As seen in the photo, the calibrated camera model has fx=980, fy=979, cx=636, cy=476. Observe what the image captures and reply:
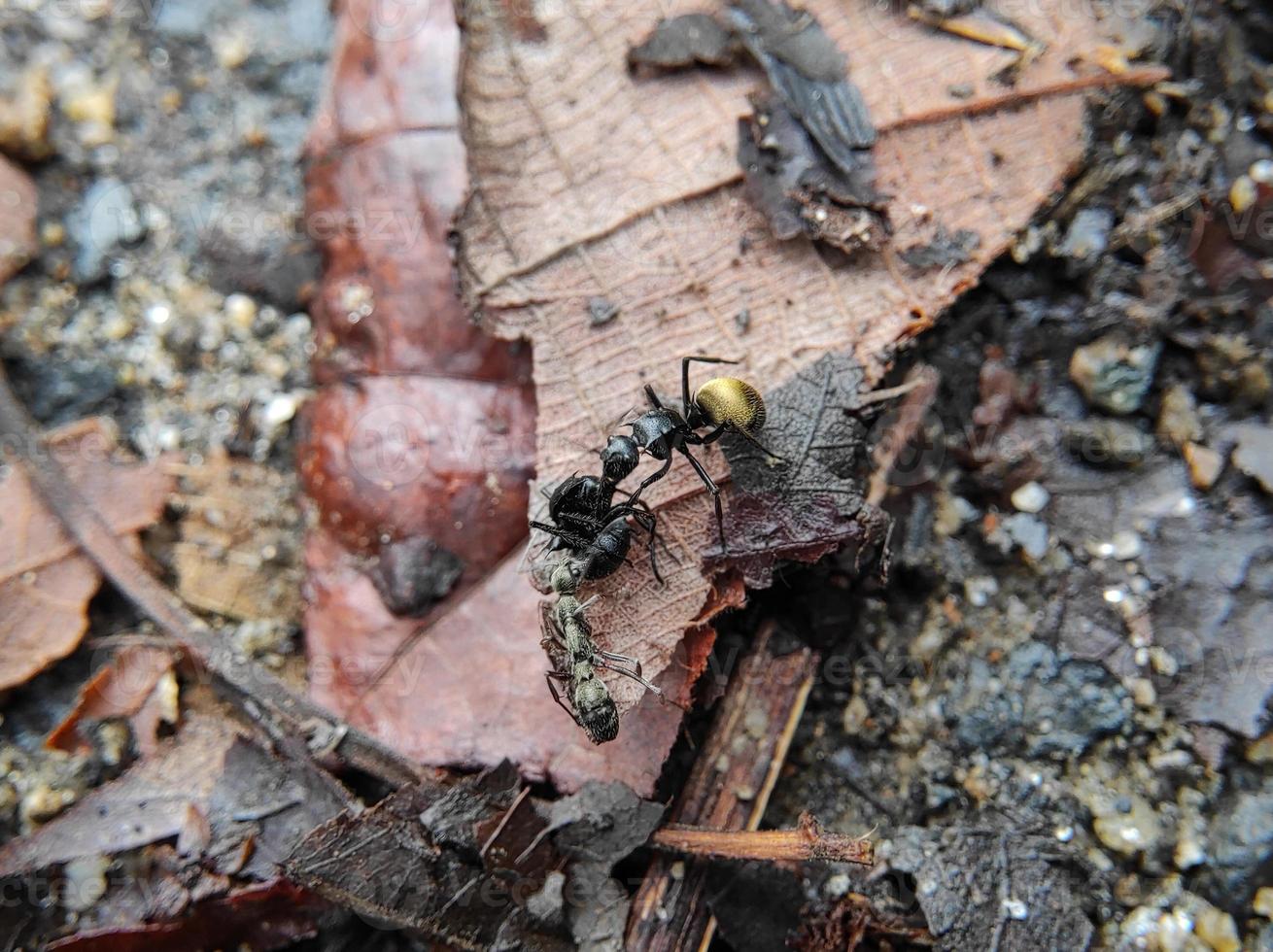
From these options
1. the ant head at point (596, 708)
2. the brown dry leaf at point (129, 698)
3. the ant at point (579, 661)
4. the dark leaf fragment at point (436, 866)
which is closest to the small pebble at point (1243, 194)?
the ant at point (579, 661)

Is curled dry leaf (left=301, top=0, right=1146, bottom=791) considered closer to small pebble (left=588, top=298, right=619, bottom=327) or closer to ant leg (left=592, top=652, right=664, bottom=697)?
small pebble (left=588, top=298, right=619, bottom=327)

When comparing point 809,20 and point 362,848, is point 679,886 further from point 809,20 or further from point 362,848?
point 809,20

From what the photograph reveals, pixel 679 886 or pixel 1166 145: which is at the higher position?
pixel 1166 145

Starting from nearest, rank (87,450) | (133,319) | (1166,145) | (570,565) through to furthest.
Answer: (570,565), (1166,145), (87,450), (133,319)

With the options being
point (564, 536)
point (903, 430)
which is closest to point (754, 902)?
point (564, 536)

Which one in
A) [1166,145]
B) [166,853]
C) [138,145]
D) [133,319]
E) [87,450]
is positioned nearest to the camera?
[166,853]

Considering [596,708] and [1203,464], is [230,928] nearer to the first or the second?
[596,708]

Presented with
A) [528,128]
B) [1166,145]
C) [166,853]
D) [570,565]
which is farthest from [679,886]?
[1166,145]
